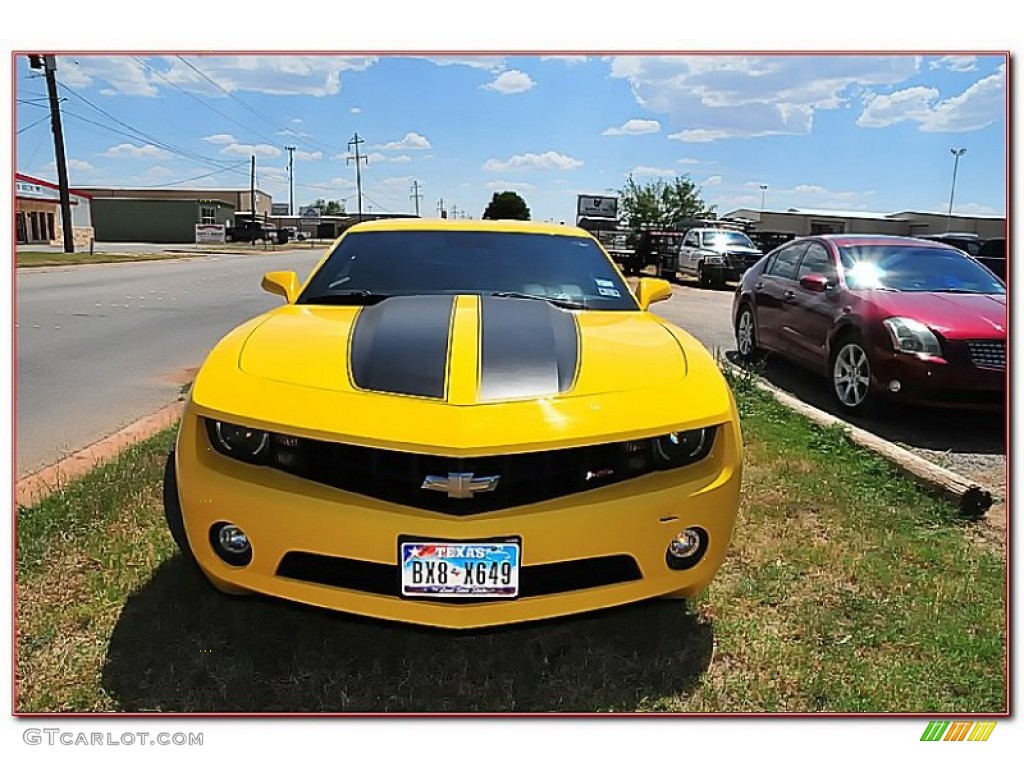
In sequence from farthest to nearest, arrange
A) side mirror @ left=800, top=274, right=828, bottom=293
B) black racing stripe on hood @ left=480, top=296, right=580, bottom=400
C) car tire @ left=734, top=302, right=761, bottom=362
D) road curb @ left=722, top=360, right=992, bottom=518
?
car tire @ left=734, top=302, right=761, bottom=362 → side mirror @ left=800, top=274, right=828, bottom=293 → road curb @ left=722, top=360, right=992, bottom=518 → black racing stripe on hood @ left=480, top=296, right=580, bottom=400

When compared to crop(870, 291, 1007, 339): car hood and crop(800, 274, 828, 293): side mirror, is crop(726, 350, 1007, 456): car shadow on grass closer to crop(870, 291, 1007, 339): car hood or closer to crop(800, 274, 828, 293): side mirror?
crop(870, 291, 1007, 339): car hood

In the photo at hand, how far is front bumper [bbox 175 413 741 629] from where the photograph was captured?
7.46 ft

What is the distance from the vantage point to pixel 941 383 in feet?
16.8

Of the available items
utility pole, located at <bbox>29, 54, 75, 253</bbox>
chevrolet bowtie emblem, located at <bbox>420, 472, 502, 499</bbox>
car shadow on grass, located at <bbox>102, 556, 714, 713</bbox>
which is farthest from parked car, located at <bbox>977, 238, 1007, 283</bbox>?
utility pole, located at <bbox>29, 54, 75, 253</bbox>

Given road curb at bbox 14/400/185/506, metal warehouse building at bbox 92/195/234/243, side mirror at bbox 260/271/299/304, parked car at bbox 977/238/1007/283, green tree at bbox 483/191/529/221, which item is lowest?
road curb at bbox 14/400/185/506

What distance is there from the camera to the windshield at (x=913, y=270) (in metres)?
5.65

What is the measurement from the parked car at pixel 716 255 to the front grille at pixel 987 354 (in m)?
14.1

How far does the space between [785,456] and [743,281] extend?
408 cm

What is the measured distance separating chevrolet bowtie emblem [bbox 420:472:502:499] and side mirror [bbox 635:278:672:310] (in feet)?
5.63

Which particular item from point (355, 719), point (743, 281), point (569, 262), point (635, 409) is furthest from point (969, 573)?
point (743, 281)

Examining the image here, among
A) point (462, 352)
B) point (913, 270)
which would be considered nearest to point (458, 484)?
point (462, 352)

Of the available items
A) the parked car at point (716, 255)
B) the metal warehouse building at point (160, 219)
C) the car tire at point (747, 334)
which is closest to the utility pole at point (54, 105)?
the car tire at point (747, 334)

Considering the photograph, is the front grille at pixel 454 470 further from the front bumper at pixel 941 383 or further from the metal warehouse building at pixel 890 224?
the front bumper at pixel 941 383

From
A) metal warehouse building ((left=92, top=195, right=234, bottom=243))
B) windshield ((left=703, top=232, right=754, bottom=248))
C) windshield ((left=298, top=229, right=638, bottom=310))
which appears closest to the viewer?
windshield ((left=298, top=229, right=638, bottom=310))
